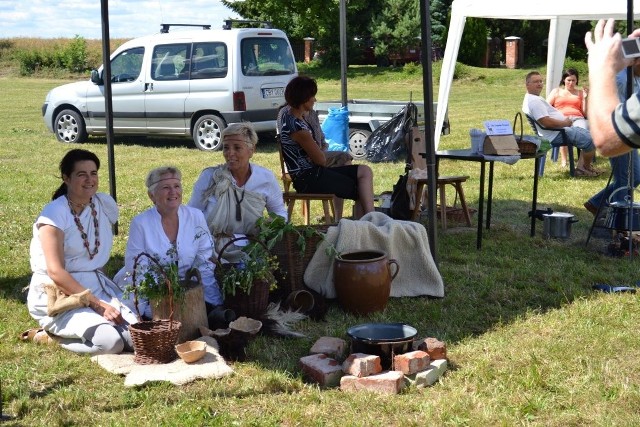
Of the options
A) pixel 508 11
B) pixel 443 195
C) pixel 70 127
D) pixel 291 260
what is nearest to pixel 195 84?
pixel 70 127

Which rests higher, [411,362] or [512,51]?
[512,51]

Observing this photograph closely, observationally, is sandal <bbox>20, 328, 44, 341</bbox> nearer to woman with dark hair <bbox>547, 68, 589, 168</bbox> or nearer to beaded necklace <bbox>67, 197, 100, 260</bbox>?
beaded necklace <bbox>67, 197, 100, 260</bbox>

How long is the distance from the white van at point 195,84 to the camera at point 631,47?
10.5m

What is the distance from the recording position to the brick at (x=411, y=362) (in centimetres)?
412

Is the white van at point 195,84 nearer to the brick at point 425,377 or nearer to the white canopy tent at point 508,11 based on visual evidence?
the white canopy tent at point 508,11

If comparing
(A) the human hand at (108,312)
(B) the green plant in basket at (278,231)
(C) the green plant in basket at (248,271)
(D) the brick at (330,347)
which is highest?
(B) the green plant in basket at (278,231)

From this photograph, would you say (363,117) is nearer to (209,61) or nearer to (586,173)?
(209,61)

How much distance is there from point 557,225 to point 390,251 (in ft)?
7.19

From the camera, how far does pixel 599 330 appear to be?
15.8 feet

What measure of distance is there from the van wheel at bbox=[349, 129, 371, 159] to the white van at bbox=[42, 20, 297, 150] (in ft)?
4.86

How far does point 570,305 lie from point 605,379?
51.7 inches

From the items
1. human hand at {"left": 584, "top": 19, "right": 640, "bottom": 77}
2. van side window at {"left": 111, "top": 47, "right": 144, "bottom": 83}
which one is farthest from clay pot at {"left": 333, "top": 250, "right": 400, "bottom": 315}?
van side window at {"left": 111, "top": 47, "right": 144, "bottom": 83}

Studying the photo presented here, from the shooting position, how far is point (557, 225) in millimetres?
7277

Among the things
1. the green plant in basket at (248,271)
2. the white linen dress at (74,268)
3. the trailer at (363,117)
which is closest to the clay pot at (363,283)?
the green plant in basket at (248,271)
